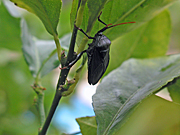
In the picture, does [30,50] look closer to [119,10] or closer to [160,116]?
[119,10]

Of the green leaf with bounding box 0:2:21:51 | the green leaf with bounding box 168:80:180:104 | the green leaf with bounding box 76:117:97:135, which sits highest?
the green leaf with bounding box 0:2:21:51

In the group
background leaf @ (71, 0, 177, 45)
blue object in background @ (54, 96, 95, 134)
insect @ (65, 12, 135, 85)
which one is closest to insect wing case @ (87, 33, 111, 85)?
insect @ (65, 12, 135, 85)

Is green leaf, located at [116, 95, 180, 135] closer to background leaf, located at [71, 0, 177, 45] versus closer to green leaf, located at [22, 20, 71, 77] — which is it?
background leaf, located at [71, 0, 177, 45]

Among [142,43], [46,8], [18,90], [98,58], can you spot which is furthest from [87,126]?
[18,90]

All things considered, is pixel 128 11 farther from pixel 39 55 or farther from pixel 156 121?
pixel 39 55

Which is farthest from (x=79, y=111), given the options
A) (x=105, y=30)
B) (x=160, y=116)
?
(x=160, y=116)

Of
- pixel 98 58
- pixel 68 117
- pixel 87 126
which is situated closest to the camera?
pixel 87 126
